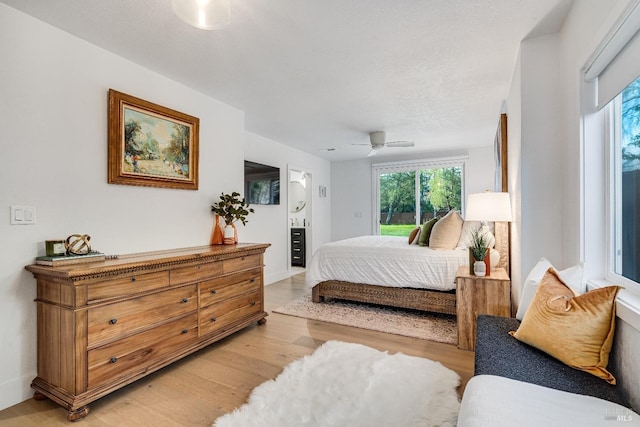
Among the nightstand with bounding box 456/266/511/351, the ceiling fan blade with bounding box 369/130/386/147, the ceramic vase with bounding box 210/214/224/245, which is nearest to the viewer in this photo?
the nightstand with bounding box 456/266/511/351

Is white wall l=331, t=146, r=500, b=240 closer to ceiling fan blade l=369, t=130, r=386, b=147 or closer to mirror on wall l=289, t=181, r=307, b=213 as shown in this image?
mirror on wall l=289, t=181, r=307, b=213

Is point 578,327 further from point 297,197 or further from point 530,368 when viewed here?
point 297,197

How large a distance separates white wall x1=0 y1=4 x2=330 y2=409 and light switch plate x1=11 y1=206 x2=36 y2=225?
28 mm

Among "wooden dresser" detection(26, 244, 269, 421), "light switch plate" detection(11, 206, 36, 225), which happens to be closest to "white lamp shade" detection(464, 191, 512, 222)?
"wooden dresser" detection(26, 244, 269, 421)

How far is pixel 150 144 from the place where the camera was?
2.66 m

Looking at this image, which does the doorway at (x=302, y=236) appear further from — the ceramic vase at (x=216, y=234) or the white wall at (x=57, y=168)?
the white wall at (x=57, y=168)

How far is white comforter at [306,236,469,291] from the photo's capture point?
326cm

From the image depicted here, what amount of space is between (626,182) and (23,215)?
3383mm

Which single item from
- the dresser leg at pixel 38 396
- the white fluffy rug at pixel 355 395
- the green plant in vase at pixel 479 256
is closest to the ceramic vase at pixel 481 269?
the green plant in vase at pixel 479 256

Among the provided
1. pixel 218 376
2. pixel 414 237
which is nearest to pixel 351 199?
pixel 414 237

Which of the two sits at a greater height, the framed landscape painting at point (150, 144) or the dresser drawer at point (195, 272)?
the framed landscape painting at point (150, 144)

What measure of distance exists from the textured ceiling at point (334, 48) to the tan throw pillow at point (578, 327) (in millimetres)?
1680

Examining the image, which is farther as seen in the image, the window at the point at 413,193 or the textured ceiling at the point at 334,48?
the window at the point at 413,193

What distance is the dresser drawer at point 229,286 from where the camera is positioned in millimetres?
2586
